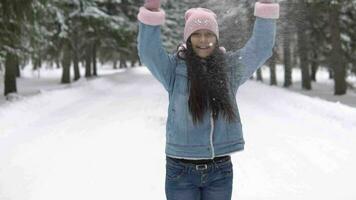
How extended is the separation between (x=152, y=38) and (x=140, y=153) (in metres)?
5.85

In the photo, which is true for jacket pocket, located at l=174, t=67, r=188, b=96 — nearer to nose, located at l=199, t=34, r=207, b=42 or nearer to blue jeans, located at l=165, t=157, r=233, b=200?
nose, located at l=199, t=34, r=207, b=42

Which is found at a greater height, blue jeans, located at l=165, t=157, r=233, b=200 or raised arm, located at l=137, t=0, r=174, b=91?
raised arm, located at l=137, t=0, r=174, b=91

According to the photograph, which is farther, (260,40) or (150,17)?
(260,40)

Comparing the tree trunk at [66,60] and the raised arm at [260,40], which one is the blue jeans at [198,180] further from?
the tree trunk at [66,60]

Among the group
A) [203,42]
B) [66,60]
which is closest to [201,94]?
[203,42]

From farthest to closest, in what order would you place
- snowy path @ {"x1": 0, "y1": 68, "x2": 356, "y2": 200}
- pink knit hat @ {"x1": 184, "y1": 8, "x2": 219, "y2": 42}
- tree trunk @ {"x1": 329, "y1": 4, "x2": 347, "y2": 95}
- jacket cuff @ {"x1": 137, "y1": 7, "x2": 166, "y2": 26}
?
Result: 1. tree trunk @ {"x1": 329, "y1": 4, "x2": 347, "y2": 95}
2. snowy path @ {"x1": 0, "y1": 68, "x2": 356, "y2": 200}
3. pink knit hat @ {"x1": 184, "y1": 8, "x2": 219, "y2": 42}
4. jacket cuff @ {"x1": 137, "y1": 7, "x2": 166, "y2": 26}

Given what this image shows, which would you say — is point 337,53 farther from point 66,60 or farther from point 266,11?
point 266,11

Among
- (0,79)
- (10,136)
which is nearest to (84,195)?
(10,136)

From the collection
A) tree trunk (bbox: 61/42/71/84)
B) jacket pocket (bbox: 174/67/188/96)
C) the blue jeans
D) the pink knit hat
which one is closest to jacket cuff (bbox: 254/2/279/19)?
the pink knit hat

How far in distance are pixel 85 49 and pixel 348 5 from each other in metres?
16.9

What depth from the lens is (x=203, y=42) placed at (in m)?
3.32

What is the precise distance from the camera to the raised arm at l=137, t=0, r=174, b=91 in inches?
126

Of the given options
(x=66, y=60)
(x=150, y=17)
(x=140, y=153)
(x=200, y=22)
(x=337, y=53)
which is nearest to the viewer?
(x=150, y=17)

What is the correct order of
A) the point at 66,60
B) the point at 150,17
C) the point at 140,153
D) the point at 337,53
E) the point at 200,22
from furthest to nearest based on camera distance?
the point at 66,60
the point at 337,53
the point at 140,153
the point at 200,22
the point at 150,17
